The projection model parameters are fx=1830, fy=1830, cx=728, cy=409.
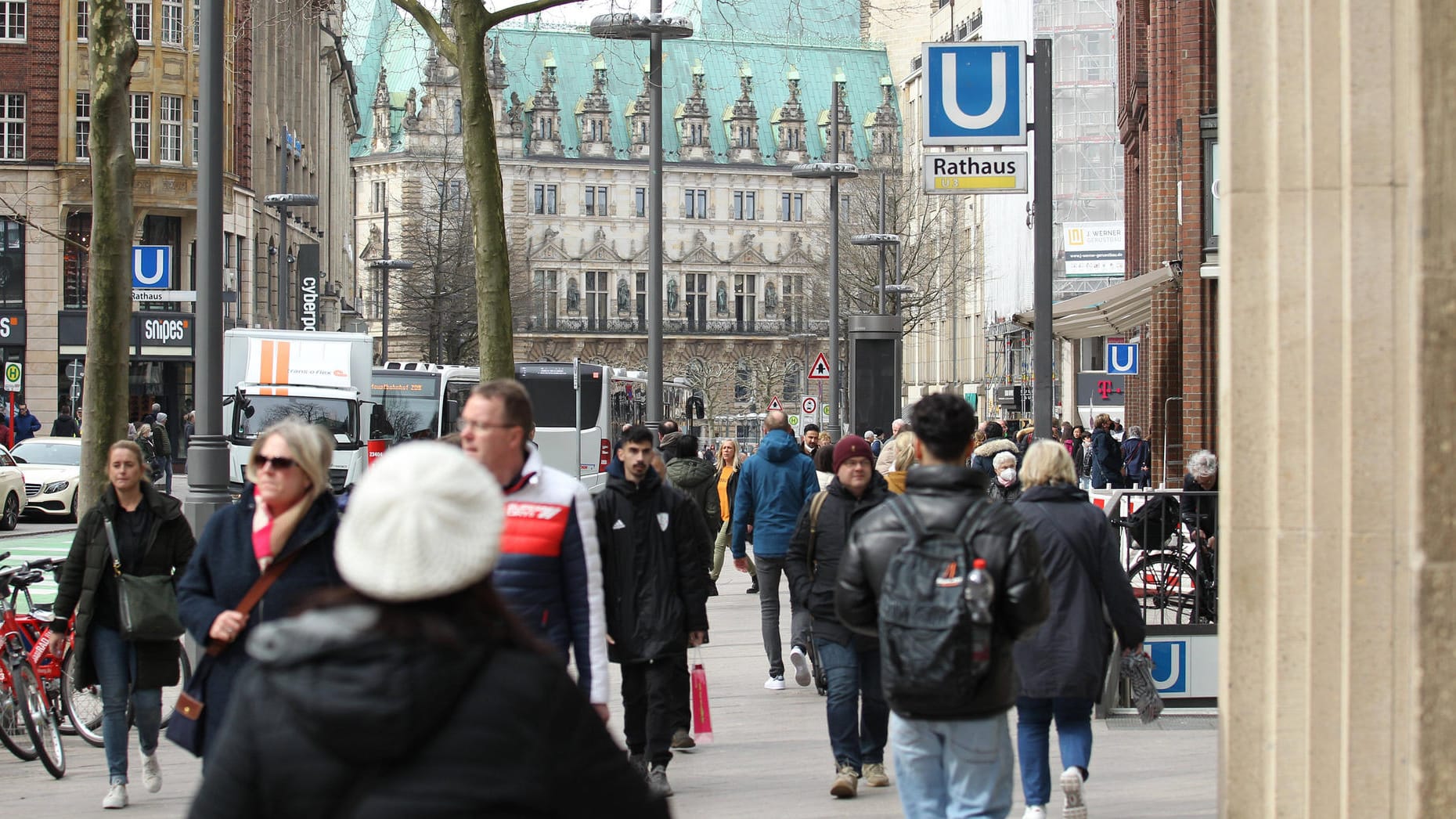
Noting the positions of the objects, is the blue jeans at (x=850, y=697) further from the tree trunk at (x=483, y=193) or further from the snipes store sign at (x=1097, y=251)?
the snipes store sign at (x=1097, y=251)

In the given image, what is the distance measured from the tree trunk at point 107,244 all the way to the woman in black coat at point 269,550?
31.3 feet

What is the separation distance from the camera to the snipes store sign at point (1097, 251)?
2021 inches

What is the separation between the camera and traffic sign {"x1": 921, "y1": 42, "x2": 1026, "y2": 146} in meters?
13.2

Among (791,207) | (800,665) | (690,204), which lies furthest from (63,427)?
(791,207)

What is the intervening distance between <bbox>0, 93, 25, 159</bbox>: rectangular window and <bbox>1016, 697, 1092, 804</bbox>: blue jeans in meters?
46.1

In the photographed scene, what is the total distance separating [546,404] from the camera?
3862 centimetres

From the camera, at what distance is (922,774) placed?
546 centimetres

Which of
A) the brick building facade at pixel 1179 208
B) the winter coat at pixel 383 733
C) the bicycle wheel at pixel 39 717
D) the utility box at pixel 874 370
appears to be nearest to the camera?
the winter coat at pixel 383 733

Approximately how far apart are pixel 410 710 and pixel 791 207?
421ft

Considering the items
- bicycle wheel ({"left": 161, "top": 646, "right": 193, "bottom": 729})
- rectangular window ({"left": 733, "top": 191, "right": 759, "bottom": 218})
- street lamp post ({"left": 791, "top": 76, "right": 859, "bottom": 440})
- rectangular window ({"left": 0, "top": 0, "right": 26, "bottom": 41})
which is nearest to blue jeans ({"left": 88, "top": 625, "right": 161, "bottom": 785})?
bicycle wheel ({"left": 161, "top": 646, "right": 193, "bottom": 729})

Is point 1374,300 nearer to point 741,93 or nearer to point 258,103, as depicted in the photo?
point 258,103

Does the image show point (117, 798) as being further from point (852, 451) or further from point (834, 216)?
point (834, 216)

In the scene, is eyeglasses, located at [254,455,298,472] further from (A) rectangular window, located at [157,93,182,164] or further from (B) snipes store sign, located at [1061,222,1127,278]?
(B) snipes store sign, located at [1061,222,1127,278]

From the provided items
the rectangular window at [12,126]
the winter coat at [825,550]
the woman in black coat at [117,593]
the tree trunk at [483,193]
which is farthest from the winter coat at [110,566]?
the rectangular window at [12,126]
